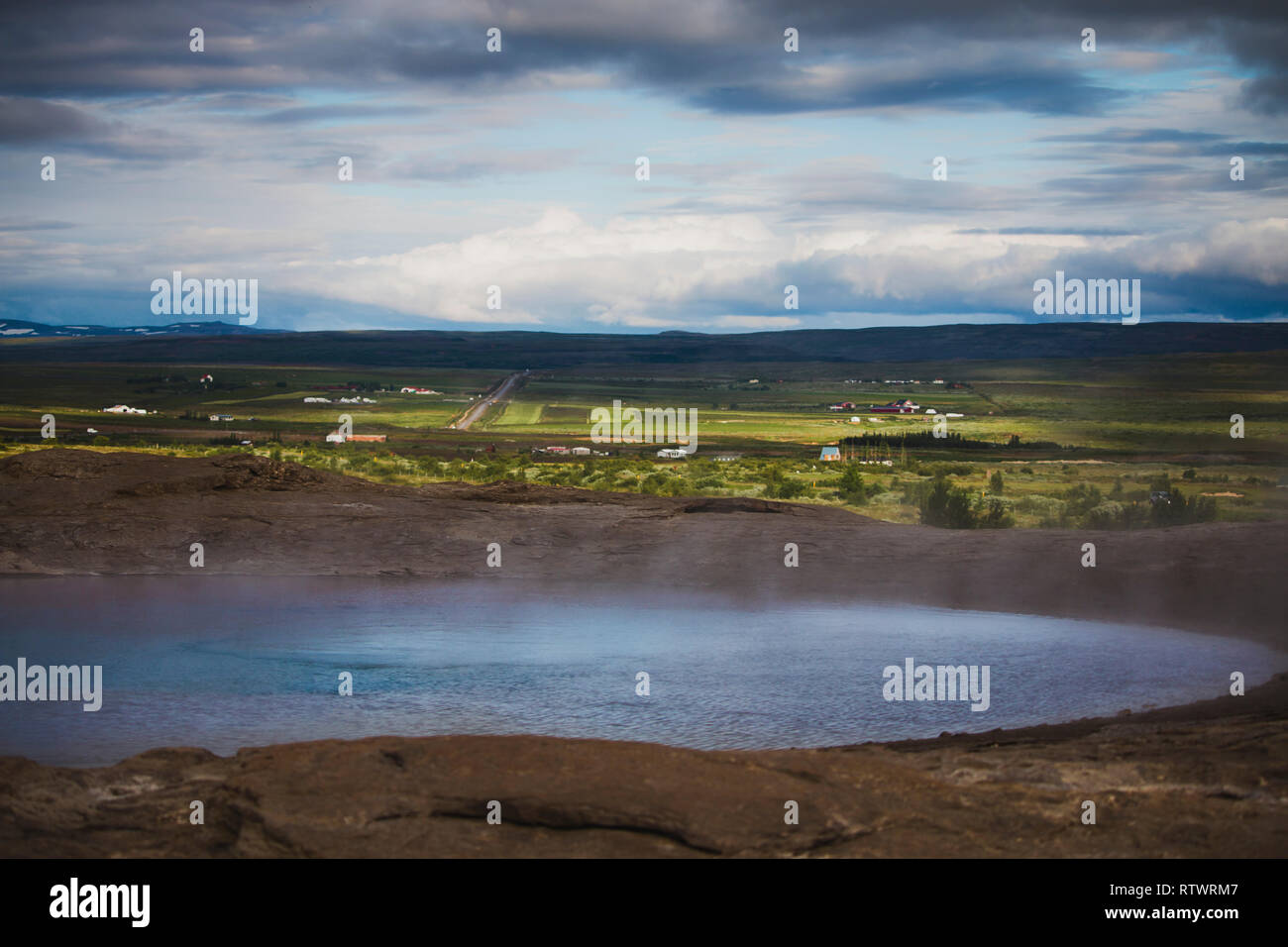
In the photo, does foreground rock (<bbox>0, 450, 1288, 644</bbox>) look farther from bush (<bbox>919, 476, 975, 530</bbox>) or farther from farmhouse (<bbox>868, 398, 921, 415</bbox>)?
farmhouse (<bbox>868, 398, 921, 415</bbox>)

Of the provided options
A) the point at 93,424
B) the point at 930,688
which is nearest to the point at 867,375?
the point at 93,424

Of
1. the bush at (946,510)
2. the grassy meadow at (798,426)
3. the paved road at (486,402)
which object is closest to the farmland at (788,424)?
the grassy meadow at (798,426)

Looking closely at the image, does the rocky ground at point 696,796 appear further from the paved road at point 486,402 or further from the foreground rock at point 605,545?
the paved road at point 486,402

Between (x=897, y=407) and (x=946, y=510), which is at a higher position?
(x=897, y=407)

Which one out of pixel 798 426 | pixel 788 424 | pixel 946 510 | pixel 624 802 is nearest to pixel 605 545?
pixel 946 510

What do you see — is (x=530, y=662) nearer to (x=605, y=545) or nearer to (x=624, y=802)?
(x=624, y=802)
